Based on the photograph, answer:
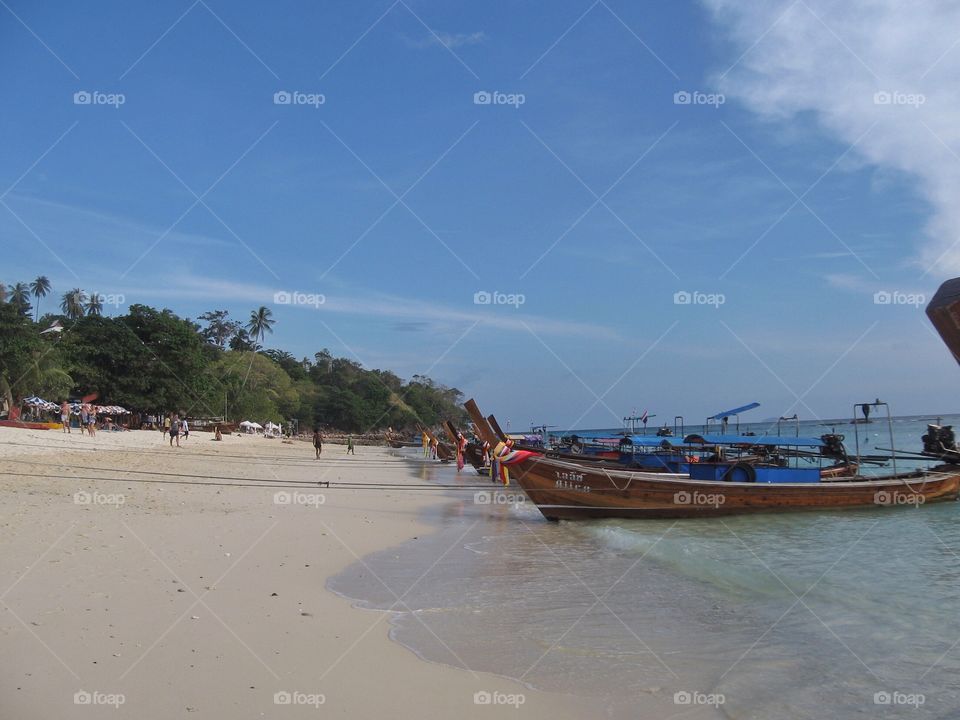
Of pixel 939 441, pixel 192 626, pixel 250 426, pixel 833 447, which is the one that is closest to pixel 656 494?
pixel 833 447

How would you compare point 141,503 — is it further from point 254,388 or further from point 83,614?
point 254,388

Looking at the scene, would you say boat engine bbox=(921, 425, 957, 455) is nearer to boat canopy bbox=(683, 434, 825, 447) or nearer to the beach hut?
boat canopy bbox=(683, 434, 825, 447)

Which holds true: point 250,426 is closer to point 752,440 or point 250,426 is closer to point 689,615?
point 752,440

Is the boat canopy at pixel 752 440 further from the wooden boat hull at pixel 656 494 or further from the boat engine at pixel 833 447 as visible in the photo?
the wooden boat hull at pixel 656 494

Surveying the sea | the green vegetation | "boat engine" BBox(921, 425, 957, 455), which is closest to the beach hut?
the green vegetation

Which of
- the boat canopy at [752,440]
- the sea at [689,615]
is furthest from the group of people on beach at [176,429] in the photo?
the sea at [689,615]

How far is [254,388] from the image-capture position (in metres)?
76.6

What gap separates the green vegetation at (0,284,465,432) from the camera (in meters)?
47.0

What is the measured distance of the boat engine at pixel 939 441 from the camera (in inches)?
922

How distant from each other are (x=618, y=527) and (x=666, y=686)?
10.2 m

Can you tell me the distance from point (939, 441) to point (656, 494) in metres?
13.0

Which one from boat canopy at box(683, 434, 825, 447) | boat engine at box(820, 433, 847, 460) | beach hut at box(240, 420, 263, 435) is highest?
beach hut at box(240, 420, 263, 435)

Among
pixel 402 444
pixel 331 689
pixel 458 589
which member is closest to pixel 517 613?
pixel 458 589

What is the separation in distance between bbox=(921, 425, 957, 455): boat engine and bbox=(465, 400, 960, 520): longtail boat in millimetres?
2616
